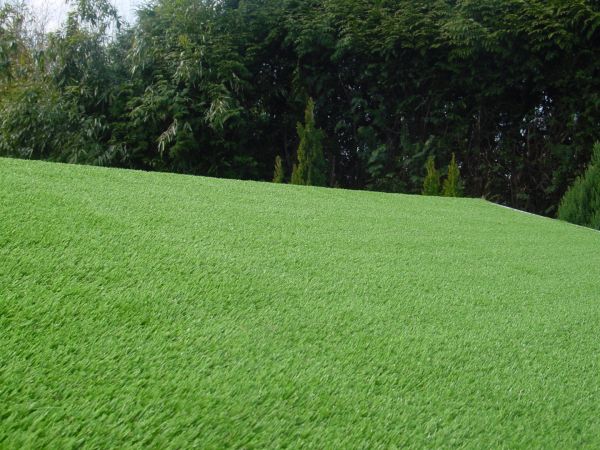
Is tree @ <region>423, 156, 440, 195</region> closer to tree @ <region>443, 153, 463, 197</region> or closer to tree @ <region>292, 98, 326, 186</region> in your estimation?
tree @ <region>443, 153, 463, 197</region>

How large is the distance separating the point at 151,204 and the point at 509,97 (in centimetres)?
780

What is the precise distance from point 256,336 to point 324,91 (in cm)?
926

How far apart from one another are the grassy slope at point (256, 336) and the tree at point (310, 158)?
585 centimetres

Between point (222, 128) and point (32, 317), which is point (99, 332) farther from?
point (222, 128)

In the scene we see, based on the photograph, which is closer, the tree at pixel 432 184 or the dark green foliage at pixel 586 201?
the dark green foliage at pixel 586 201

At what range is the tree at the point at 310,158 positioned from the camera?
896 centimetres

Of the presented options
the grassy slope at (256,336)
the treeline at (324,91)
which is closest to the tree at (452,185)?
the treeline at (324,91)

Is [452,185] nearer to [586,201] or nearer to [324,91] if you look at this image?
[586,201]

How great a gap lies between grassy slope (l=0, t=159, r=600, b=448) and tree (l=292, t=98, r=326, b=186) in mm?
5853

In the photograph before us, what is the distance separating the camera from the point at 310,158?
902cm

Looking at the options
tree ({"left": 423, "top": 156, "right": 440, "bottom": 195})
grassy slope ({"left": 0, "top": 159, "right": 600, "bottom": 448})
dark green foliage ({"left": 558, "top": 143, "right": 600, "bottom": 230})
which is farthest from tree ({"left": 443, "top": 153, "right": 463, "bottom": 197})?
grassy slope ({"left": 0, "top": 159, "right": 600, "bottom": 448})

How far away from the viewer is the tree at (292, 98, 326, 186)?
8.96m

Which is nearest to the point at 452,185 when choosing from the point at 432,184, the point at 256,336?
the point at 432,184

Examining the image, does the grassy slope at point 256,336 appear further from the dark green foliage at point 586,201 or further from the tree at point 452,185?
the tree at point 452,185
